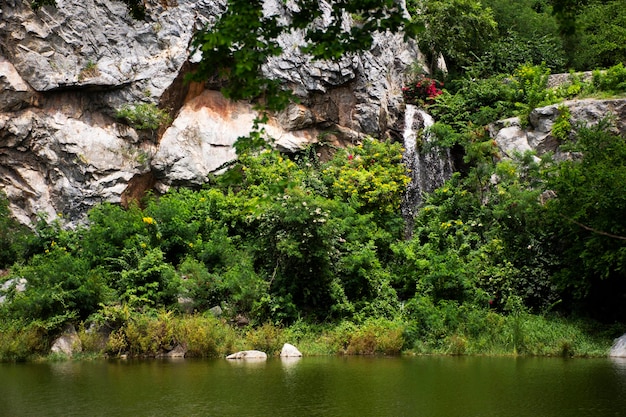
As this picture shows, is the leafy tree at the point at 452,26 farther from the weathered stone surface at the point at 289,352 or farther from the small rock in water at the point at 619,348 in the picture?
the weathered stone surface at the point at 289,352

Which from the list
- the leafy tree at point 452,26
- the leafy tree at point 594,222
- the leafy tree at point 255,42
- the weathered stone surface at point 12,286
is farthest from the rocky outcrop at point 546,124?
the leafy tree at point 255,42

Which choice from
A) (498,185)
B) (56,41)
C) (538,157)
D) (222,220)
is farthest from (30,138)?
(538,157)

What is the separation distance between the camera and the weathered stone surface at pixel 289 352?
55.9 feet

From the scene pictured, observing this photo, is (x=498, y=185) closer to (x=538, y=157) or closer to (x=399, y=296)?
(x=538, y=157)

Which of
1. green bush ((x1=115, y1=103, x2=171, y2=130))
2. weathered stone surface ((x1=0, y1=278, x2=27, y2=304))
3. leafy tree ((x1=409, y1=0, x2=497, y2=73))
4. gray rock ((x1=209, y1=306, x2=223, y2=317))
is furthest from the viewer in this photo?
leafy tree ((x1=409, y1=0, x2=497, y2=73))

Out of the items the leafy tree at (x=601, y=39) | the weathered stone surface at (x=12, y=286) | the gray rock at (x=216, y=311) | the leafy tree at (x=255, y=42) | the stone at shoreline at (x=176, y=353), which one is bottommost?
the stone at shoreline at (x=176, y=353)

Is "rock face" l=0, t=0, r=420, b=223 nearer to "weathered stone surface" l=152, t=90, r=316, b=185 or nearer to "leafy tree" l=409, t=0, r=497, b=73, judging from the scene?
"weathered stone surface" l=152, t=90, r=316, b=185

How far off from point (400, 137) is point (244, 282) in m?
10.5

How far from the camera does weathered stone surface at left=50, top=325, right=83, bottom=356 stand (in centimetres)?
1708

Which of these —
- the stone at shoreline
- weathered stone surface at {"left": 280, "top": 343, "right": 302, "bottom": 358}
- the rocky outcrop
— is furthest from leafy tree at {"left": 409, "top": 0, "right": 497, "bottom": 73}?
the stone at shoreline

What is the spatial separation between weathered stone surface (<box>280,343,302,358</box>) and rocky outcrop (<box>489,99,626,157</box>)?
10.2 meters

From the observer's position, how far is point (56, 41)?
906 inches

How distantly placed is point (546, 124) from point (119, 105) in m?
14.8

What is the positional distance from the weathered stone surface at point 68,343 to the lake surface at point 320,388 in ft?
5.30
